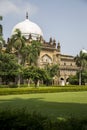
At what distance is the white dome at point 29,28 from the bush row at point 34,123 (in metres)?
72.3

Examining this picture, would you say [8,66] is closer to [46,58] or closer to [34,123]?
[46,58]

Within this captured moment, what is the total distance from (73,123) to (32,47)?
51516 mm

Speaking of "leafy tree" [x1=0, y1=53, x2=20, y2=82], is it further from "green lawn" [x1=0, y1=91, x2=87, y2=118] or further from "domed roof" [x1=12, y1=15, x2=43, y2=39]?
"green lawn" [x1=0, y1=91, x2=87, y2=118]

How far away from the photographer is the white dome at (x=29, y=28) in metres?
81.4

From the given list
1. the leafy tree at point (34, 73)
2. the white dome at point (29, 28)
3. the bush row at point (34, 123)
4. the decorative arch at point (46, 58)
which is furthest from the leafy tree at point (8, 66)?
the bush row at point (34, 123)

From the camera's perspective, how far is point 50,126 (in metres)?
8.53

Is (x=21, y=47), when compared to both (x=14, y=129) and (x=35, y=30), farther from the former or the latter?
(x=14, y=129)

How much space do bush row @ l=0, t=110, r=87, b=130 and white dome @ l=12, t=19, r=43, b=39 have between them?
72331mm

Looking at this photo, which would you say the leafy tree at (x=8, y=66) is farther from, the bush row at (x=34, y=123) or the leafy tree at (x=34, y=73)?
the bush row at (x=34, y=123)

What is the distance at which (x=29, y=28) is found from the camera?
81812 mm

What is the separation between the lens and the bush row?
8.49 metres

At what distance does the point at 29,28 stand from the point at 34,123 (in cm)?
7401

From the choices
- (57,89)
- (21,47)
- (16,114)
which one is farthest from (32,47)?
(16,114)

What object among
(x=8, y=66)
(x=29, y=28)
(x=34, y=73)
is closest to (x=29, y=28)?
(x=29, y=28)
